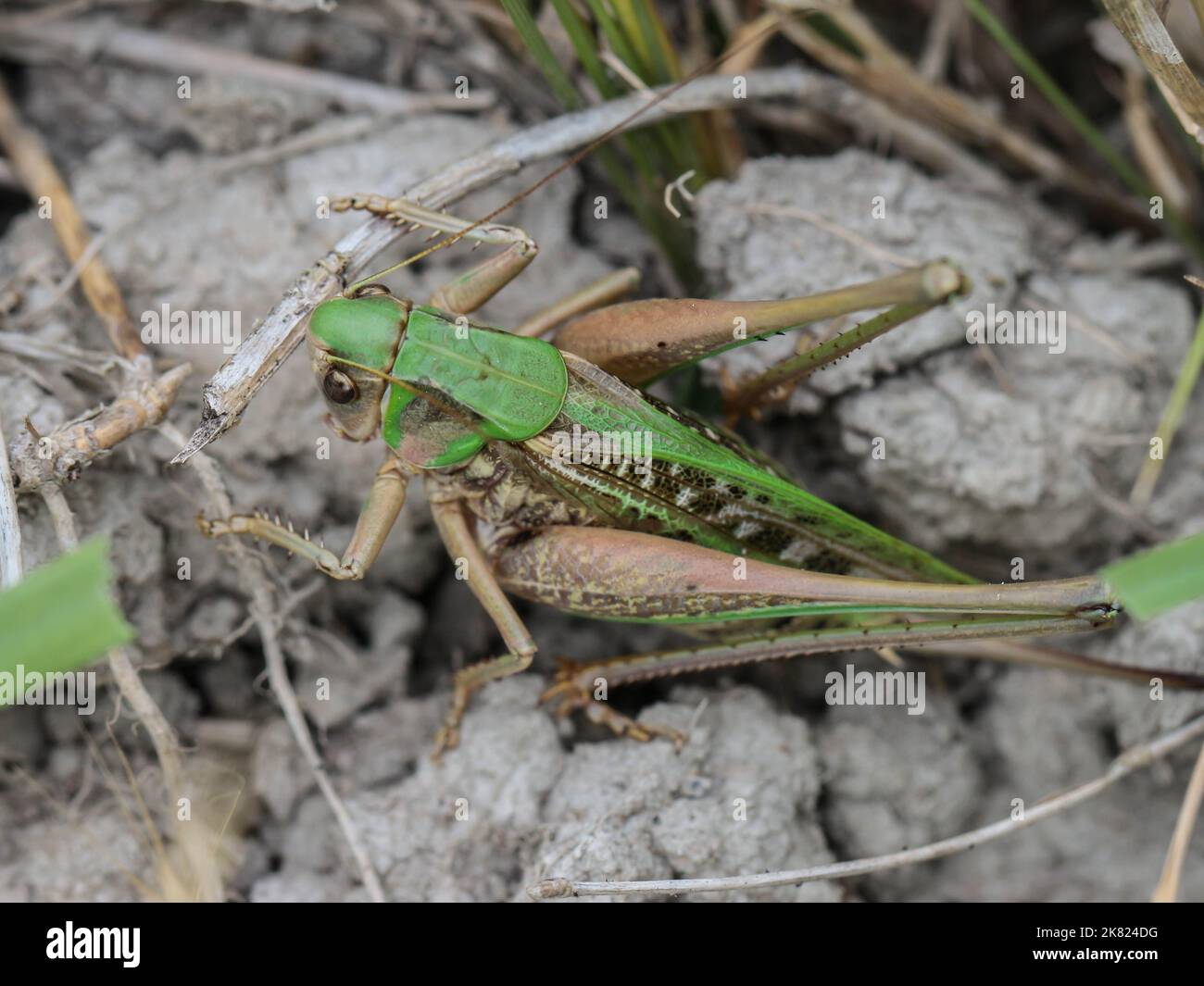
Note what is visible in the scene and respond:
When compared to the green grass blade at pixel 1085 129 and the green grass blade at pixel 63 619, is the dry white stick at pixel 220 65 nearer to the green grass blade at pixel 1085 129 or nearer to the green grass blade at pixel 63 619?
the green grass blade at pixel 1085 129

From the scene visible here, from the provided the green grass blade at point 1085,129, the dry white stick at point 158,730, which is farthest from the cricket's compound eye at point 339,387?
the green grass blade at point 1085,129

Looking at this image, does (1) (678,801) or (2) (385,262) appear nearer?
(1) (678,801)

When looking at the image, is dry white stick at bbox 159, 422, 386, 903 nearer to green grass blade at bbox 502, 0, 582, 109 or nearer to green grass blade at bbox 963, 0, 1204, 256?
green grass blade at bbox 502, 0, 582, 109

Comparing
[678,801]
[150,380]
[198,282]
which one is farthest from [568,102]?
[678,801]

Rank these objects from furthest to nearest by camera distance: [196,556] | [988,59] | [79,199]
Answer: [988,59] → [79,199] → [196,556]
